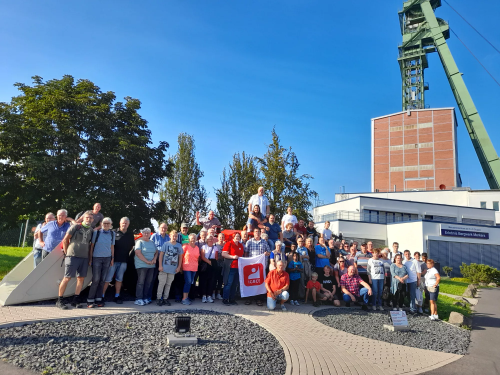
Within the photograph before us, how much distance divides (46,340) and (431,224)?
33871 millimetres

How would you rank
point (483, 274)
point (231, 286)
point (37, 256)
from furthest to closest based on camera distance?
point (483, 274), point (231, 286), point (37, 256)

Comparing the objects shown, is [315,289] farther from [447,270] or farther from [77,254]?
[447,270]

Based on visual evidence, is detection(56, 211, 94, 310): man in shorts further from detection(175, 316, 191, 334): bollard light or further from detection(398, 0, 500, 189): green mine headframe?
detection(398, 0, 500, 189): green mine headframe

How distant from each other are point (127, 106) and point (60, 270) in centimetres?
1575

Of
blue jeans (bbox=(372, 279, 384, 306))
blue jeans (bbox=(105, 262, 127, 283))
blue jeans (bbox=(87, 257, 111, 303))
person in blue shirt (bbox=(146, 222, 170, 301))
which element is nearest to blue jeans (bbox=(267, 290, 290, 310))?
person in blue shirt (bbox=(146, 222, 170, 301))

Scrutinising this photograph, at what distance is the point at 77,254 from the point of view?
Result: 7621 mm

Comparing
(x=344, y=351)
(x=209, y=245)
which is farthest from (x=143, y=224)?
(x=344, y=351)

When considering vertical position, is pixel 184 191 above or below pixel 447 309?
above

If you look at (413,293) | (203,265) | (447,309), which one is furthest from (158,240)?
(447,309)

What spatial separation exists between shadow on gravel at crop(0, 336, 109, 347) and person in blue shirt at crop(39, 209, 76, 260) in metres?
2.89

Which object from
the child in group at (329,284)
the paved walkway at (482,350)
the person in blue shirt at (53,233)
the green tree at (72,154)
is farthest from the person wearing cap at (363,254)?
the green tree at (72,154)

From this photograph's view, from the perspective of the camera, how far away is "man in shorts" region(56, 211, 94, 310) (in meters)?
7.56

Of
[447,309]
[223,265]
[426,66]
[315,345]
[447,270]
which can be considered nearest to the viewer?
[315,345]

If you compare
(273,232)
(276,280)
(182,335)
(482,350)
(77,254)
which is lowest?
(482,350)
